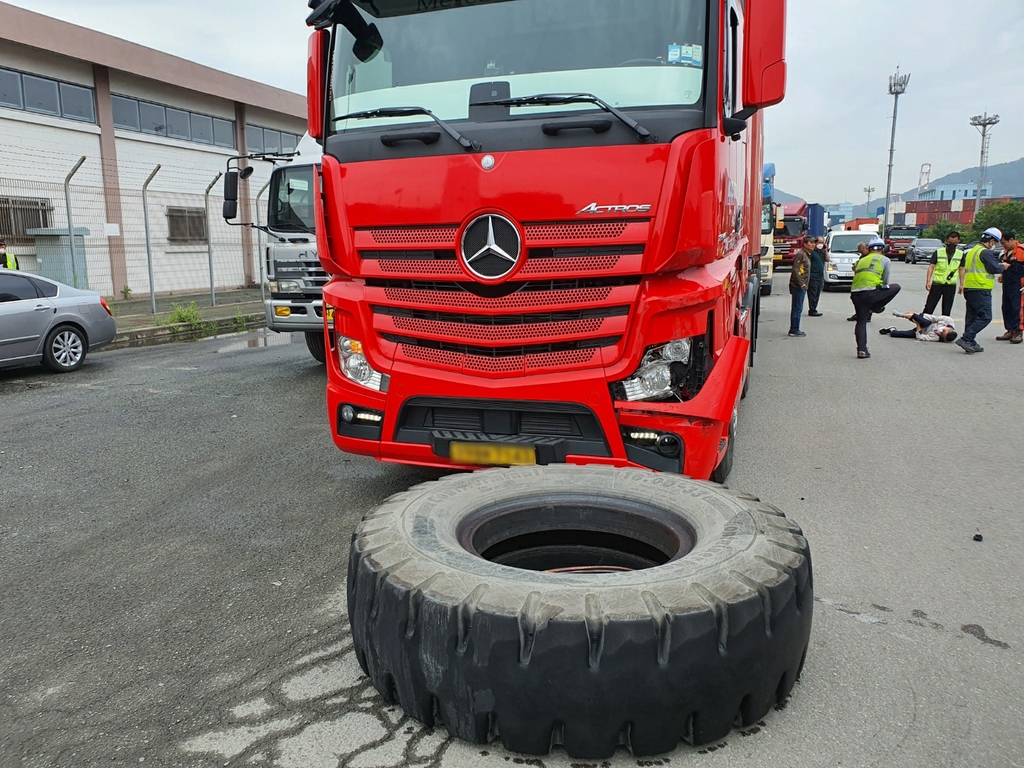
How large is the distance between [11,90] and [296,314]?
13147mm

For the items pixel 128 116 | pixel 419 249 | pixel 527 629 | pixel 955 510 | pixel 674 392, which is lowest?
pixel 955 510

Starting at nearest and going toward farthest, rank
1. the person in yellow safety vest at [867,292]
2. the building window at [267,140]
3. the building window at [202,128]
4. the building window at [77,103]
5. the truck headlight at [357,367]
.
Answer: the truck headlight at [357,367], the person in yellow safety vest at [867,292], the building window at [77,103], the building window at [202,128], the building window at [267,140]

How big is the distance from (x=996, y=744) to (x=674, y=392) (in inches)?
79.1

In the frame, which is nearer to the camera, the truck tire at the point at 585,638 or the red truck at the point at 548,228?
the truck tire at the point at 585,638

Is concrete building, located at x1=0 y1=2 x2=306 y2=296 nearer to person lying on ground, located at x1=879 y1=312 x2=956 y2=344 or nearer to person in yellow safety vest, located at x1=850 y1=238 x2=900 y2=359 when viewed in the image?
person in yellow safety vest, located at x1=850 y1=238 x2=900 y2=359

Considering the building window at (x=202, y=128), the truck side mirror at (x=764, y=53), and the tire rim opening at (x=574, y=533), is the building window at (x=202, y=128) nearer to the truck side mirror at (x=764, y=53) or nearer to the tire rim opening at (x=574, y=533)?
the truck side mirror at (x=764, y=53)

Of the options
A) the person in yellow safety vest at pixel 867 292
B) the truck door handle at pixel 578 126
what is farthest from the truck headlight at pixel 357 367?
the person in yellow safety vest at pixel 867 292

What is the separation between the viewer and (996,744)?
239 cm

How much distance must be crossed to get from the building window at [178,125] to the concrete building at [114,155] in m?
0.04

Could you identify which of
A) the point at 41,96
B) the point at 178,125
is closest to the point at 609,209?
the point at 41,96

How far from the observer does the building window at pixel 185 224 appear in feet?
69.0

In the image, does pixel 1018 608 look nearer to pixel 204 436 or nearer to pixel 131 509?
pixel 131 509

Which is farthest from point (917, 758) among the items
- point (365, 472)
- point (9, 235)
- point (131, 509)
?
point (9, 235)

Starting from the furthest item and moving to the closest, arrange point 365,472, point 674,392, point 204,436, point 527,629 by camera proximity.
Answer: point 204,436 → point 365,472 → point 674,392 → point 527,629
